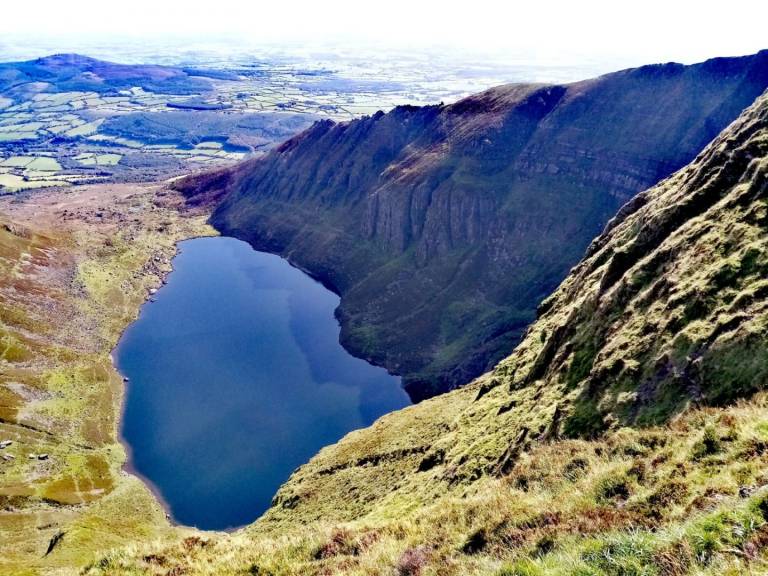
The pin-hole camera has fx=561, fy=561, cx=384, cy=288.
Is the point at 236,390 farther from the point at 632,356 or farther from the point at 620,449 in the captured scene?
the point at 620,449

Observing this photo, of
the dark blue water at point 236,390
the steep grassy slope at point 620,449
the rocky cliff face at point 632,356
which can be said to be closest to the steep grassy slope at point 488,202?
the dark blue water at point 236,390

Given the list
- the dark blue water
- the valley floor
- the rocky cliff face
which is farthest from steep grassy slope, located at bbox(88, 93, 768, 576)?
the valley floor

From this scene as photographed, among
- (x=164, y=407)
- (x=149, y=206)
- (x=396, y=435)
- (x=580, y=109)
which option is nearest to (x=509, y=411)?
(x=396, y=435)

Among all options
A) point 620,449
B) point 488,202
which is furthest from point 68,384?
point 620,449

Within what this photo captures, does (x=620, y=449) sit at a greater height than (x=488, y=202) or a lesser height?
greater

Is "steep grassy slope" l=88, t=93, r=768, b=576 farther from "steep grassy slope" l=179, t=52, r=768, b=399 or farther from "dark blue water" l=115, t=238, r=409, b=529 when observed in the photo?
"steep grassy slope" l=179, t=52, r=768, b=399
